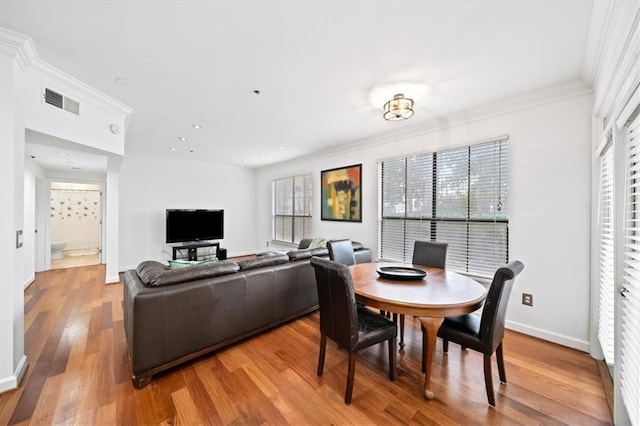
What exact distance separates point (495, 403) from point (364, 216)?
3077 mm

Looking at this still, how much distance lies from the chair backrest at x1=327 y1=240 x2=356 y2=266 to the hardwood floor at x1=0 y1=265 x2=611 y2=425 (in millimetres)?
897

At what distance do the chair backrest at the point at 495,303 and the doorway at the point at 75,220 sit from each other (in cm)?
889

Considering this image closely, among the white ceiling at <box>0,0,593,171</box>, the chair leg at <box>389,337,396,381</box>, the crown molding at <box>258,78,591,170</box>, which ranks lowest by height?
the chair leg at <box>389,337,396,381</box>

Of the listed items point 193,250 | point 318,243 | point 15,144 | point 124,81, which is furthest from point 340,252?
point 193,250

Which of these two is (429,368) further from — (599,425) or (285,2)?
(285,2)

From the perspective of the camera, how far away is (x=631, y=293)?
1397 mm

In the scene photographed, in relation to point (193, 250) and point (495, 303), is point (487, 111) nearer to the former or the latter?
point (495, 303)

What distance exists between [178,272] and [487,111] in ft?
12.2

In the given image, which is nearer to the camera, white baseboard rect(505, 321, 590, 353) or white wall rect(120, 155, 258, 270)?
white baseboard rect(505, 321, 590, 353)

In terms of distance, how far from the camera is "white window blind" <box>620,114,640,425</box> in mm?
1277

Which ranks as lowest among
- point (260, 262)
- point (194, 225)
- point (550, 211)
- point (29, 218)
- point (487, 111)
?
point (260, 262)

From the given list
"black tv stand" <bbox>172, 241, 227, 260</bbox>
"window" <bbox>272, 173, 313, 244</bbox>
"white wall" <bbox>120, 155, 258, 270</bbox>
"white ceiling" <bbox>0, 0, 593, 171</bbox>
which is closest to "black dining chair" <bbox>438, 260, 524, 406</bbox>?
"white ceiling" <bbox>0, 0, 593, 171</bbox>

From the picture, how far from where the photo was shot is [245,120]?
3.60 meters

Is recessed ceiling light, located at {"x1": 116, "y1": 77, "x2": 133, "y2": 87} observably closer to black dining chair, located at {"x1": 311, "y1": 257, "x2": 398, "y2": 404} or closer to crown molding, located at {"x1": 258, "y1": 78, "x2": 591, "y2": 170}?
black dining chair, located at {"x1": 311, "y1": 257, "x2": 398, "y2": 404}
